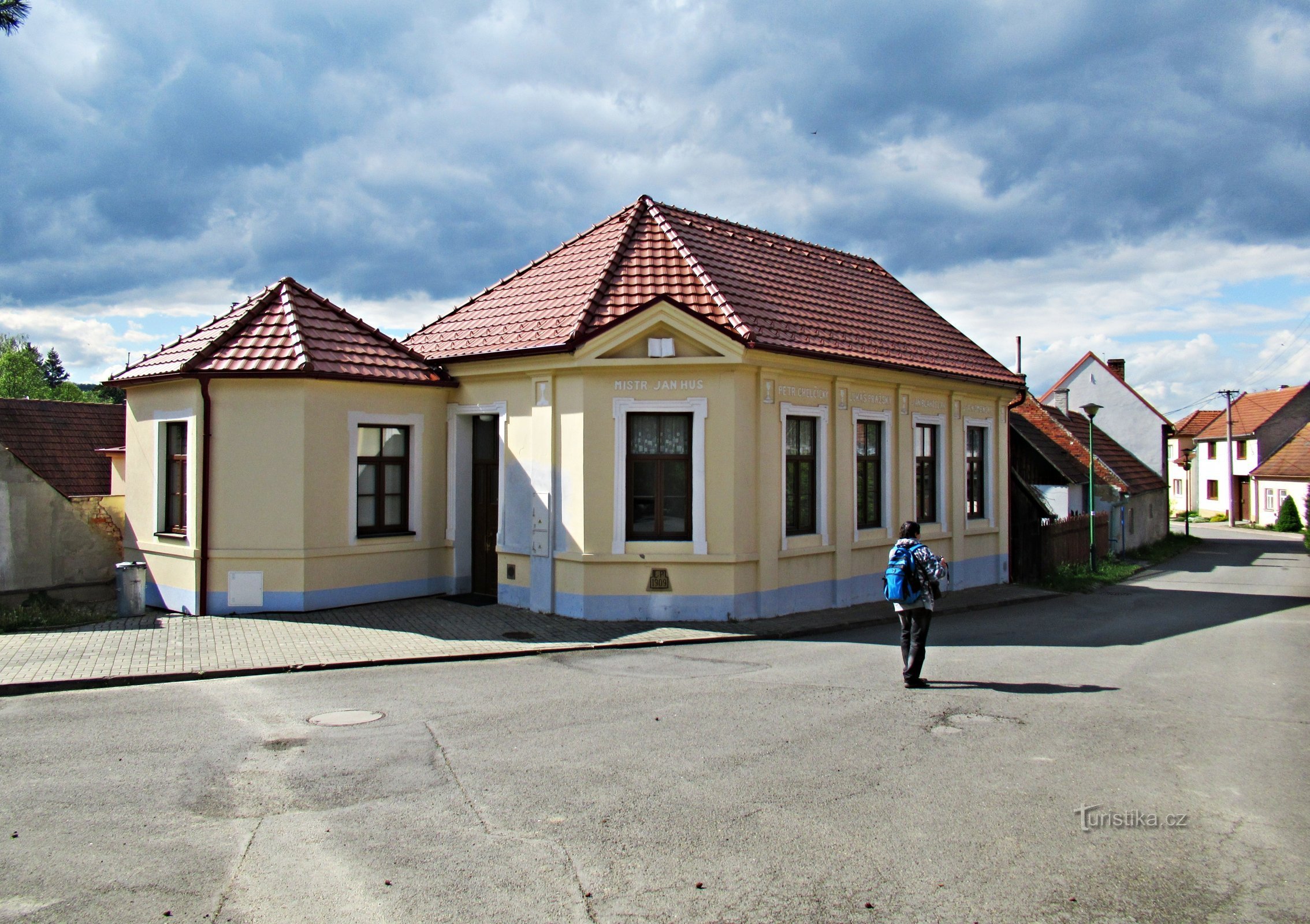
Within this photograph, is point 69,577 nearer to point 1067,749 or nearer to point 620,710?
point 620,710

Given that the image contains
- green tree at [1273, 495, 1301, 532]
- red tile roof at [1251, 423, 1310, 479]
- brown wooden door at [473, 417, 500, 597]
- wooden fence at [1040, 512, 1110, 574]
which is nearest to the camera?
brown wooden door at [473, 417, 500, 597]

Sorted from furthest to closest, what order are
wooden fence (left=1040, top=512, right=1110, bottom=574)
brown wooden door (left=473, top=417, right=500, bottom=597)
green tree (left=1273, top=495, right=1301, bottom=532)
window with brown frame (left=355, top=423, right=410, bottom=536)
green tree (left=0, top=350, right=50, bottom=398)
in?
green tree (left=0, top=350, right=50, bottom=398) < green tree (left=1273, top=495, right=1301, bottom=532) < wooden fence (left=1040, top=512, right=1110, bottom=574) < brown wooden door (left=473, top=417, right=500, bottom=597) < window with brown frame (left=355, top=423, right=410, bottom=536)

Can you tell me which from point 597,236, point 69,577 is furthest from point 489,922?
point 69,577

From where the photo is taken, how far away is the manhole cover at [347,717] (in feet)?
26.5

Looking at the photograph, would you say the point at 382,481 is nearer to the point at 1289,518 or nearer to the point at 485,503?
the point at 485,503

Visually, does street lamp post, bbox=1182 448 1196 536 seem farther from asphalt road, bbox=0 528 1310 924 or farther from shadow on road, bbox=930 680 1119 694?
asphalt road, bbox=0 528 1310 924

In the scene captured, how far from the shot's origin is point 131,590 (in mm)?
13836

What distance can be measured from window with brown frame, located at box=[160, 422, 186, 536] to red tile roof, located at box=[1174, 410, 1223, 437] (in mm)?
74809

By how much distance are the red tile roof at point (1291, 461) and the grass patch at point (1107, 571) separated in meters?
17.2

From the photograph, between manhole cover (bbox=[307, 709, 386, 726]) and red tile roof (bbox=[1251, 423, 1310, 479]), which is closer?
manhole cover (bbox=[307, 709, 386, 726])

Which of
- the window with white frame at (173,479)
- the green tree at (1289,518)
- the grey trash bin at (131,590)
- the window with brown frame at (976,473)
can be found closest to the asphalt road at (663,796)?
the grey trash bin at (131,590)

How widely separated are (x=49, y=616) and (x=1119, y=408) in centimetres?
4103

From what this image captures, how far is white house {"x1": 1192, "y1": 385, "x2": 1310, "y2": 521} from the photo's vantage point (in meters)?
57.8

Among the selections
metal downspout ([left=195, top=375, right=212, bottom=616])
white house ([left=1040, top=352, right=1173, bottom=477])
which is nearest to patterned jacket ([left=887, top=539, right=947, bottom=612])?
metal downspout ([left=195, top=375, right=212, bottom=616])
